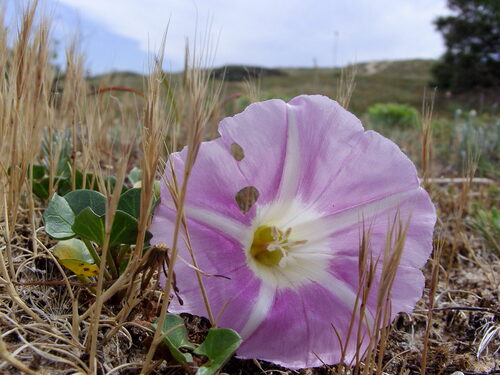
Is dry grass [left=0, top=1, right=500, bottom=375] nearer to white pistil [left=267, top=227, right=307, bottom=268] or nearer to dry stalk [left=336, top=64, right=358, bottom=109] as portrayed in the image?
dry stalk [left=336, top=64, right=358, bottom=109]

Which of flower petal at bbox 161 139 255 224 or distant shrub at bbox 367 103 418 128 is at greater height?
distant shrub at bbox 367 103 418 128

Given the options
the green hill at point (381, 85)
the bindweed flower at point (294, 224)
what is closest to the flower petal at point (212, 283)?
the bindweed flower at point (294, 224)

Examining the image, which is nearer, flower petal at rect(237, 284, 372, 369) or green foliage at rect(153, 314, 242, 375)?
green foliage at rect(153, 314, 242, 375)

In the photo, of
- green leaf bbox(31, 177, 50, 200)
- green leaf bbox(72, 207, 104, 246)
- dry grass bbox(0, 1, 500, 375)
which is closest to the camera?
dry grass bbox(0, 1, 500, 375)

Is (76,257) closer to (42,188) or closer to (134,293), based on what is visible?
(134,293)

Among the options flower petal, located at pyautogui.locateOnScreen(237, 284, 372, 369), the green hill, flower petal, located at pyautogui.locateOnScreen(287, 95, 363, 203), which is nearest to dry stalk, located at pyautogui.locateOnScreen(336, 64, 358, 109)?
flower petal, located at pyautogui.locateOnScreen(287, 95, 363, 203)

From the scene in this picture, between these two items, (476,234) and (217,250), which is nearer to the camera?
(217,250)

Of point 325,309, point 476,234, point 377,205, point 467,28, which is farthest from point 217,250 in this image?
point 467,28

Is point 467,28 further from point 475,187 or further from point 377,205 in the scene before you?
point 377,205
